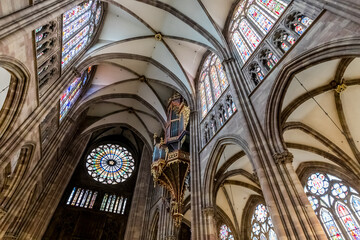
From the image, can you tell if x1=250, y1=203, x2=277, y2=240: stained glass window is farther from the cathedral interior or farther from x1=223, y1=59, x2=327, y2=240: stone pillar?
x1=223, y1=59, x2=327, y2=240: stone pillar

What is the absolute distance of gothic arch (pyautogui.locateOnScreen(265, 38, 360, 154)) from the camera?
15.4ft

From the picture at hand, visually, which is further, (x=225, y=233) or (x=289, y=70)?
(x=225, y=233)

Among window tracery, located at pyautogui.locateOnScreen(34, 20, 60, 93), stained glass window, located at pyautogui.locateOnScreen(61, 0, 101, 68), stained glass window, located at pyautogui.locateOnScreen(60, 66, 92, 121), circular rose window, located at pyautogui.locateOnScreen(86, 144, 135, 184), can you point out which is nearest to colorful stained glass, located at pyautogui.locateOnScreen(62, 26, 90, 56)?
stained glass window, located at pyautogui.locateOnScreen(61, 0, 101, 68)

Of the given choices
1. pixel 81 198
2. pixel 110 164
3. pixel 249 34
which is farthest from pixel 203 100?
pixel 81 198

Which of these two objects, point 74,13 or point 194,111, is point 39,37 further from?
point 194,111

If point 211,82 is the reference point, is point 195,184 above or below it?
below

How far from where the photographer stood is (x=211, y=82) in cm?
1173

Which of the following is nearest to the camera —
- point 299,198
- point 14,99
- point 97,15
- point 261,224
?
point 299,198

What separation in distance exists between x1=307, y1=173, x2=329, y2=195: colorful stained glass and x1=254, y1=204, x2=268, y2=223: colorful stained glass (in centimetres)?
273

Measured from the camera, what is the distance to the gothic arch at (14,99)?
6767 millimetres

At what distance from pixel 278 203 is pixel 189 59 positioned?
1050 centimetres

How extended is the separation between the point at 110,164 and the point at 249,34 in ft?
52.1

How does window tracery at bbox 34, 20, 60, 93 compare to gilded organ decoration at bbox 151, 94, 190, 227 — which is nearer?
window tracery at bbox 34, 20, 60, 93

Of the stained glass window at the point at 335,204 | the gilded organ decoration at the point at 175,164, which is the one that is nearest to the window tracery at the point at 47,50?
the gilded organ decoration at the point at 175,164
